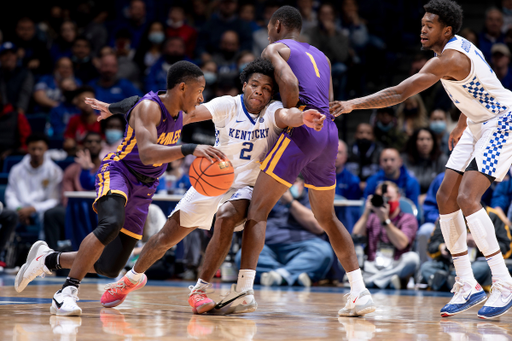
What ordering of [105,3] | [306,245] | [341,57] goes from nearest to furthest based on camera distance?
[306,245]
[341,57]
[105,3]

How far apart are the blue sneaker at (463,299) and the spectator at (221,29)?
771cm

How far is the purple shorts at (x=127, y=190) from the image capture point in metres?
3.89

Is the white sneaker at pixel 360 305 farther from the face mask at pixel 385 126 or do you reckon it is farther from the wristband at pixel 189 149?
the face mask at pixel 385 126

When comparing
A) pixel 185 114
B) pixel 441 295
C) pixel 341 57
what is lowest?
pixel 441 295

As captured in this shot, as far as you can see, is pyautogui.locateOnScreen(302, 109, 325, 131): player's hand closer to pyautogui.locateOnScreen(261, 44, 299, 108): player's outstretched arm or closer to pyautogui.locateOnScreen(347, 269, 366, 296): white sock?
pyautogui.locateOnScreen(261, 44, 299, 108): player's outstretched arm

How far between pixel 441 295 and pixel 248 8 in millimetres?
7237

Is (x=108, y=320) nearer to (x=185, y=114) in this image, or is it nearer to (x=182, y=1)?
(x=185, y=114)

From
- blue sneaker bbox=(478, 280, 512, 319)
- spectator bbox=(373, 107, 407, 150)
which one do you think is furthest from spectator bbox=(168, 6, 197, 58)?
blue sneaker bbox=(478, 280, 512, 319)

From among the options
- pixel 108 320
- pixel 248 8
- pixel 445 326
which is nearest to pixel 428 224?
pixel 445 326

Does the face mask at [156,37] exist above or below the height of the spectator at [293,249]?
above

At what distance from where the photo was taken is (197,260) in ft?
Result: 24.7

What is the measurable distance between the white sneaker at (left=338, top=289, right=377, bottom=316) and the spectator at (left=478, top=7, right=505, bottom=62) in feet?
23.5

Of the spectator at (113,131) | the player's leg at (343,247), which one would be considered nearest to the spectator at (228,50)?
the spectator at (113,131)

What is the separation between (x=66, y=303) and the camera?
11.5 feet
